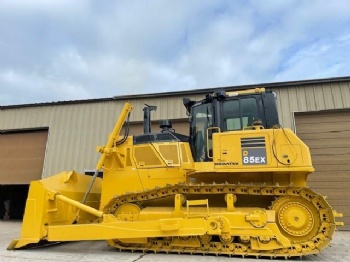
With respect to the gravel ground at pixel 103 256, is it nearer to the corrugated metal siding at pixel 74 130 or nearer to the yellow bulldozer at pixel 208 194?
the yellow bulldozer at pixel 208 194

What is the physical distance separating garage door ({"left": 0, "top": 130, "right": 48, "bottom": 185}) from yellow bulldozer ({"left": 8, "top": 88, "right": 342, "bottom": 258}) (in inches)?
379

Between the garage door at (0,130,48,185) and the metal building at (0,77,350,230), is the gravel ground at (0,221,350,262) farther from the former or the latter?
the garage door at (0,130,48,185)

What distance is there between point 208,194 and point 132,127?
910 cm

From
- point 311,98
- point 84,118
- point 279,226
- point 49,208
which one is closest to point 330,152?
point 311,98

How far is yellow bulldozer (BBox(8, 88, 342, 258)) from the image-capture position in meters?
5.80

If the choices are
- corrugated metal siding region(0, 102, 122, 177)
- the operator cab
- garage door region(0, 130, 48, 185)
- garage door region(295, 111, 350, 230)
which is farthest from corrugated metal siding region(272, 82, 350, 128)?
garage door region(0, 130, 48, 185)

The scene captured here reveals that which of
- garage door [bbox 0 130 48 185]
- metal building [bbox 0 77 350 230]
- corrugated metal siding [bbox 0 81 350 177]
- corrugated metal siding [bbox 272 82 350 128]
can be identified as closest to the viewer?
metal building [bbox 0 77 350 230]

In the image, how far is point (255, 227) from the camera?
576 cm

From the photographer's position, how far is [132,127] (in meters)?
15.0

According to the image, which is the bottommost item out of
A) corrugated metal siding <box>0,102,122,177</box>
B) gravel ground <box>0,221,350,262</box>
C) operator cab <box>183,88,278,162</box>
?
gravel ground <box>0,221,350,262</box>

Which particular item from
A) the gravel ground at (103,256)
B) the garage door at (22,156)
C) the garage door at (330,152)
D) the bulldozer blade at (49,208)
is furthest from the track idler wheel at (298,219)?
the garage door at (22,156)

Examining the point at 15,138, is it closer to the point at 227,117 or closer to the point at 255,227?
the point at 227,117

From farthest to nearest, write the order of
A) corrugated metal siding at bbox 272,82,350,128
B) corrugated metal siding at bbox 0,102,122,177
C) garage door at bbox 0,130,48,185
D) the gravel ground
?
garage door at bbox 0,130,48,185, corrugated metal siding at bbox 0,102,122,177, corrugated metal siding at bbox 272,82,350,128, the gravel ground

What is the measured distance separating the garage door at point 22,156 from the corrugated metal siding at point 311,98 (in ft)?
41.3
